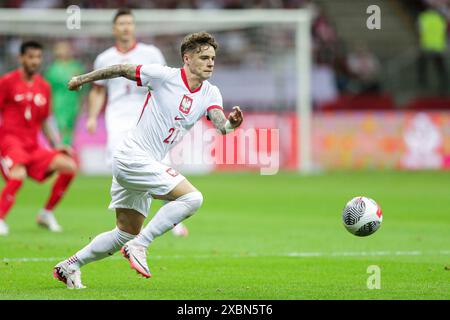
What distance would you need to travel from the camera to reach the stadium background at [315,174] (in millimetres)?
9414

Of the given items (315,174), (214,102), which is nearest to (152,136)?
(214,102)

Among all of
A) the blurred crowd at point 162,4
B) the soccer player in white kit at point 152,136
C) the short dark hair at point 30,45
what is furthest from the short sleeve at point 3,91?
the blurred crowd at point 162,4

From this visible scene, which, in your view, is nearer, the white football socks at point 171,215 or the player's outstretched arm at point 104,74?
the white football socks at point 171,215

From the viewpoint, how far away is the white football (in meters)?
9.41

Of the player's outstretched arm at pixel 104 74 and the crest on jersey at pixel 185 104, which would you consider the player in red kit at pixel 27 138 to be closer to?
the player's outstretched arm at pixel 104 74

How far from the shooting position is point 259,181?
2347cm

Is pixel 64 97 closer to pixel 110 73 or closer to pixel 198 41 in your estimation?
pixel 110 73

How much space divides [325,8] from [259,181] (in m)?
11.2

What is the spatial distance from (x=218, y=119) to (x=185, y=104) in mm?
306

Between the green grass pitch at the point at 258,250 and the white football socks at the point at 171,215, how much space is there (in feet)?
1.59

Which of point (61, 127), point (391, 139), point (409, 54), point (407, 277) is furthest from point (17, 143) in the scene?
point (409, 54)

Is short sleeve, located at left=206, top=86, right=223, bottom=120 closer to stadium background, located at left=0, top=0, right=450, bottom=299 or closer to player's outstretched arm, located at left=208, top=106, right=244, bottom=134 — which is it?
player's outstretched arm, located at left=208, top=106, right=244, bottom=134

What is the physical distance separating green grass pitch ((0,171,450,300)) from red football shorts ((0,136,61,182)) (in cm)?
80
